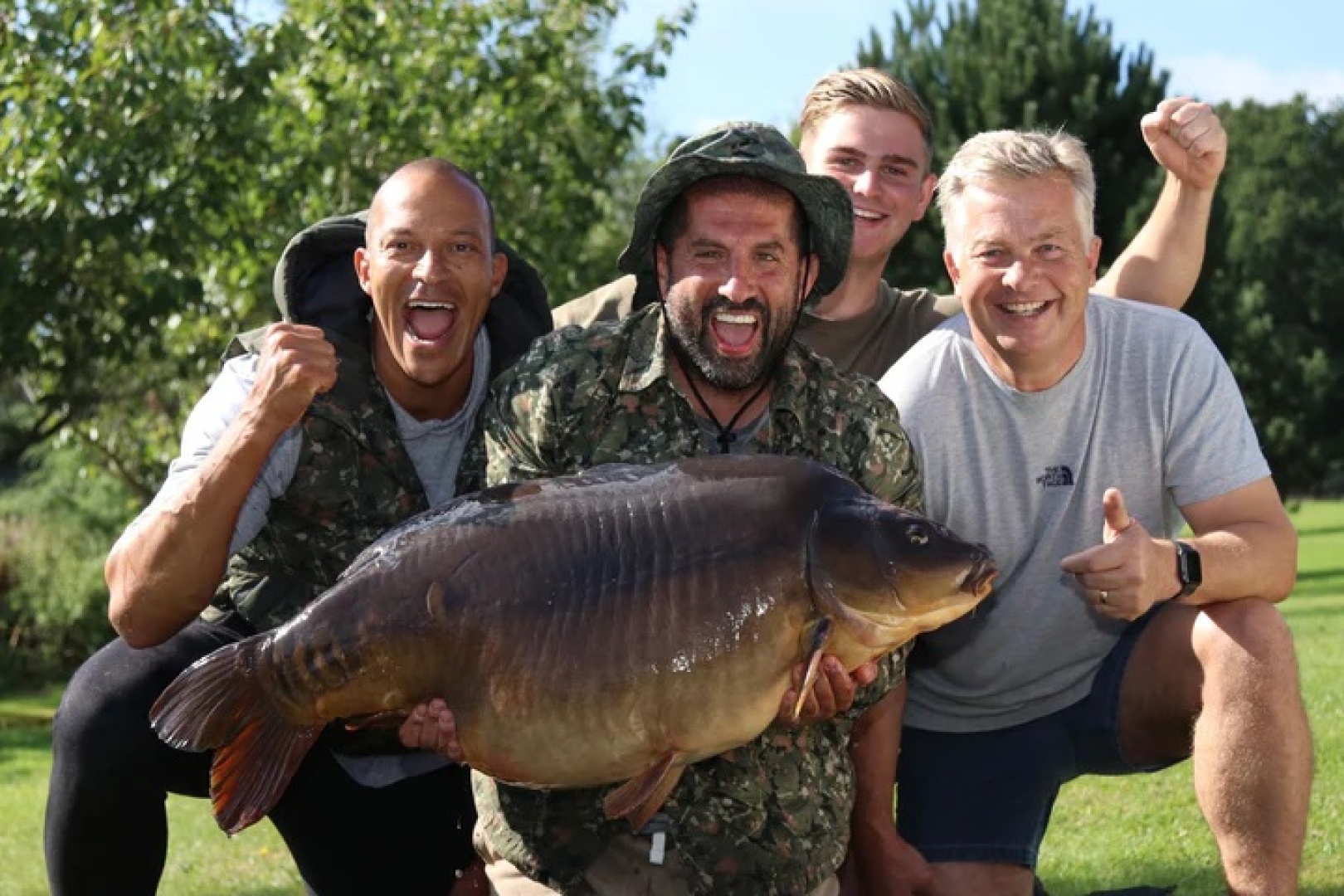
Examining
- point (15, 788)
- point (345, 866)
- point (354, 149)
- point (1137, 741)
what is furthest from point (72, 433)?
point (1137, 741)

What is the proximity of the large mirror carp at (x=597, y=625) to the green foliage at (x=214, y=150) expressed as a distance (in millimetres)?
12107

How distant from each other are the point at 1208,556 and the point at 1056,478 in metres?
0.63

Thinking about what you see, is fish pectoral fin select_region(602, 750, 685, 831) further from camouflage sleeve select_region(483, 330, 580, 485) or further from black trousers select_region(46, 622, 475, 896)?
black trousers select_region(46, 622, 475, 896)

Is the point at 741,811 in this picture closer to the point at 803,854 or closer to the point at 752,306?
the point at 803,854

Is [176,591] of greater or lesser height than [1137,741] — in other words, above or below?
above

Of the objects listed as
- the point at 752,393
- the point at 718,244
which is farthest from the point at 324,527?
the point at 718,244

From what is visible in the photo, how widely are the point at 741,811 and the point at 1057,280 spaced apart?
198 cm

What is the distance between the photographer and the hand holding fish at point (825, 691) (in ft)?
14.0

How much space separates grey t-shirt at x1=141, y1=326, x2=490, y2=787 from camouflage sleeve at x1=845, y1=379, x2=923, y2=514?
1256mm

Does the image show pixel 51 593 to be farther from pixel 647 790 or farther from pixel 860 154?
pixel 647 790

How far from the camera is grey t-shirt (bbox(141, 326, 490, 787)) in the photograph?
523cm

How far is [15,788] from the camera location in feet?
43.9

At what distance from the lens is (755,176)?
4859 millimetres

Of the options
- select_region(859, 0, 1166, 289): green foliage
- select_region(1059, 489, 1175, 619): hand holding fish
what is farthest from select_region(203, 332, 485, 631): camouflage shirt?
select_region(859, 0, 1166, 289): green foliage
